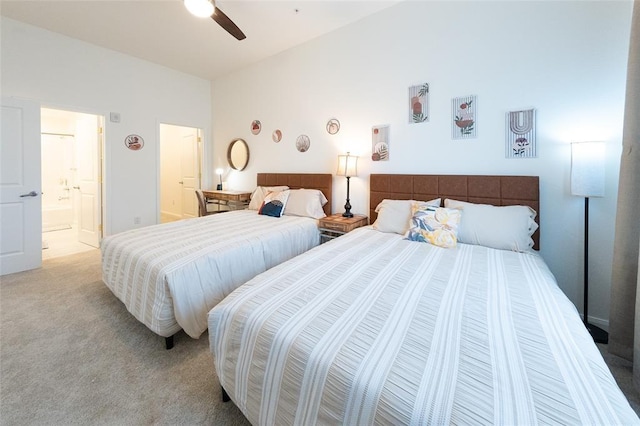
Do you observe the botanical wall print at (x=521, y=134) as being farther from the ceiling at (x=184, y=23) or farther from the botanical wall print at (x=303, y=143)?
the botanical wall print at (x=303, y=143)

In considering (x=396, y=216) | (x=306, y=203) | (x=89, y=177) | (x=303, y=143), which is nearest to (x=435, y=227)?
(x=396, y=216)

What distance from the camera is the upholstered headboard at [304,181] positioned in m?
3.57

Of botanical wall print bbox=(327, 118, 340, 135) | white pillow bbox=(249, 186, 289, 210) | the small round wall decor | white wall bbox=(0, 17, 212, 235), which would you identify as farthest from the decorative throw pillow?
the small round wall decor

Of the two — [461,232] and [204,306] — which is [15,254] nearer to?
[204,306]

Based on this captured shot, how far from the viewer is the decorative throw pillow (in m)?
3.41

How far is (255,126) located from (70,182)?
473 cm

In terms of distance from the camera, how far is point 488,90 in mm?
2471

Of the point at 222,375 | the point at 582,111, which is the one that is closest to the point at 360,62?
the point at 582,111

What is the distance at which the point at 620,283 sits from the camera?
1781 mm

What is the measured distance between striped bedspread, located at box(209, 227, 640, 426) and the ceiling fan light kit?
7.10 ft

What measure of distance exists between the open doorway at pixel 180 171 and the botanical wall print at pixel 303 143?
2453mm

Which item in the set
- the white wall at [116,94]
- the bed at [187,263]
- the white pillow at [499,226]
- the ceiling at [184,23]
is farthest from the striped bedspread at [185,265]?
the ceiling at [184,23]

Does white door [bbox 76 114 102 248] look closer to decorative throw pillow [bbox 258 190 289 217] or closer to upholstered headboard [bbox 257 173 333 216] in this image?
upholstered headboard [bbox 257 173 333 216]

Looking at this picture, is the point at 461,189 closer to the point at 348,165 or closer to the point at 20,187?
the point at 348,165
